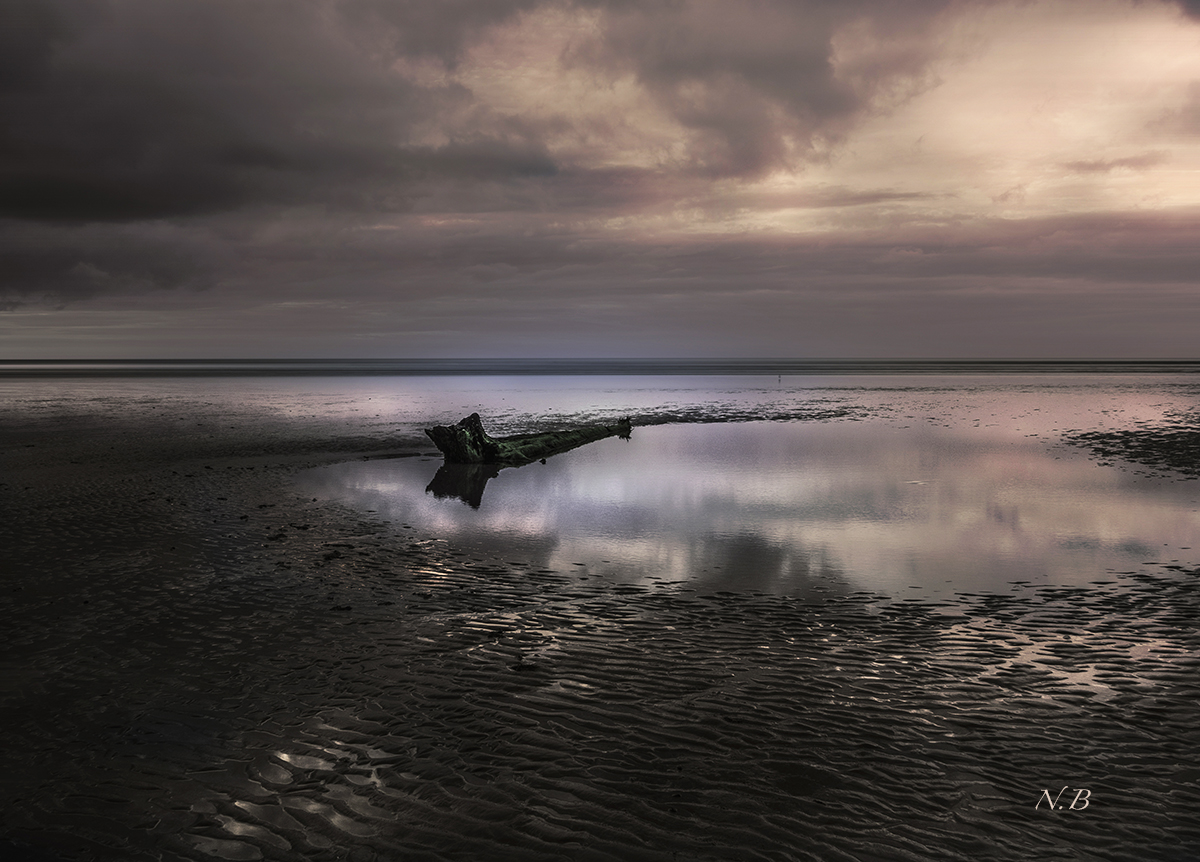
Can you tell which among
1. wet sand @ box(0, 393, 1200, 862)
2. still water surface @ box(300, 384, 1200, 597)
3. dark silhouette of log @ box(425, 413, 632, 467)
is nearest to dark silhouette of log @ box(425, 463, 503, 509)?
still water surface @ box(300, 384, 1200, 597)

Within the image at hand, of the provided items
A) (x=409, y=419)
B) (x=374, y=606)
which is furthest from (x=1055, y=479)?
(x=409, y=419)

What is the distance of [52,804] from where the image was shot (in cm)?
544

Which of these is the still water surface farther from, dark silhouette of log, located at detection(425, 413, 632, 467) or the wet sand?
the wet sand

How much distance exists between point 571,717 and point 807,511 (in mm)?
11205

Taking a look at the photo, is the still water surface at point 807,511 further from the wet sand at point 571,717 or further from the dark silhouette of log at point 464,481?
the wet sand at point 571,717

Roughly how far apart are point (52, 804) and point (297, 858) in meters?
2.27

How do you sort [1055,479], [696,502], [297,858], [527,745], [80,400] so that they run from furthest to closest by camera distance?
[80,400] → [1055,479] → [696,502] → [527,745] → [297,858]

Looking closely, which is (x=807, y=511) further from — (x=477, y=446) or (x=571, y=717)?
(x=477, y=446)

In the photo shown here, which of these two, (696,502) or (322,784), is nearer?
(322,784)

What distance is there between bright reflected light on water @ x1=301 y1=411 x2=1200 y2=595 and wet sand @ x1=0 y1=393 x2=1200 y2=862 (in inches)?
46.2

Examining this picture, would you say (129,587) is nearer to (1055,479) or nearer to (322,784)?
(322,784)

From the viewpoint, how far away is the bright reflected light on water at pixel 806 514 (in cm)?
1204

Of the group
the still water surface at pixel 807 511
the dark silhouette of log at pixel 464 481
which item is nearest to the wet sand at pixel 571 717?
the still water surface at pixel 807 511

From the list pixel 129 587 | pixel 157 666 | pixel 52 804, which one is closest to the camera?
pixel 52 804
